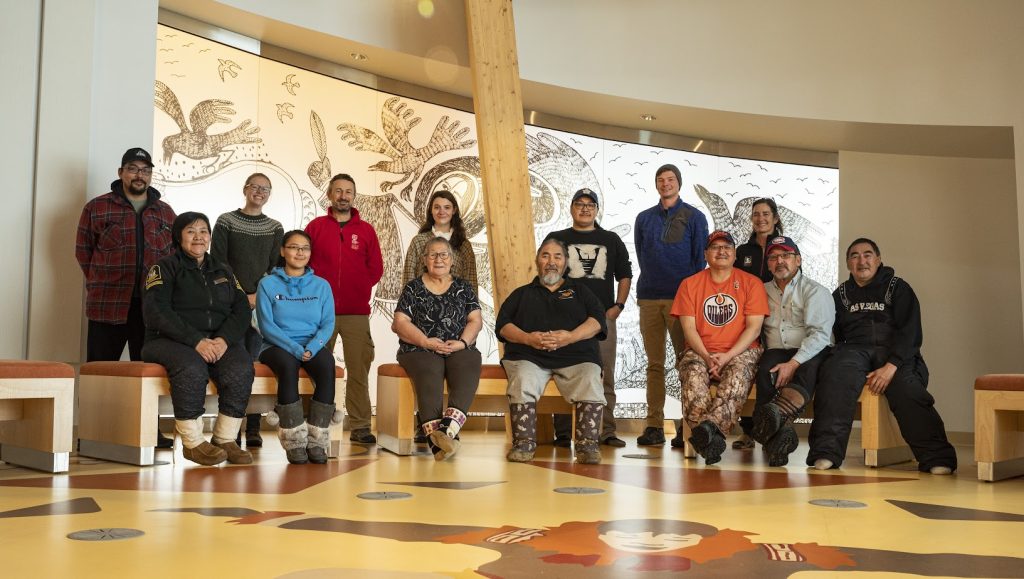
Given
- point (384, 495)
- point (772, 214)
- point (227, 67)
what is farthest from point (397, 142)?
point (384, 495)

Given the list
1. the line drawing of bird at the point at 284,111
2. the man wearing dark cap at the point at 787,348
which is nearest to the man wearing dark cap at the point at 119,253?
the line drawing of bird at the point at 284,111

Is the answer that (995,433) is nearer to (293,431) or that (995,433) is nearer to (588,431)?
(588,431)

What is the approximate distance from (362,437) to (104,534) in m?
2.75

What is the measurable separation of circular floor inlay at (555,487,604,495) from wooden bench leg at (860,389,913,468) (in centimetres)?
176

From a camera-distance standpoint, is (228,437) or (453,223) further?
(453,223)

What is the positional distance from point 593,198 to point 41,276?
2913 millimetres

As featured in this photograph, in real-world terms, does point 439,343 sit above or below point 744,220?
below

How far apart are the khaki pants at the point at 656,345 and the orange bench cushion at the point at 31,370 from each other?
3.08 m

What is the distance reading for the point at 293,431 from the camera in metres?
4.16

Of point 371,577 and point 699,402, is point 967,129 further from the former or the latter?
point 371,577

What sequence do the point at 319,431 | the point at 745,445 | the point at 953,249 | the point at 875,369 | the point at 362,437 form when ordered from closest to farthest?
the point at 319,431 → the point at 875,369 → the point at 362,437 → the point at 745,445 → the point at 953,249

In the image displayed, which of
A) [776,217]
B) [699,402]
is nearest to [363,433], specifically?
[699,402]

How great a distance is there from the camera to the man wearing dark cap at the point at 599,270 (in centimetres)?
538

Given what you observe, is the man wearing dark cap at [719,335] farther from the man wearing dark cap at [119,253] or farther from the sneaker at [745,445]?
the man wearing dark cap at [119,253]
